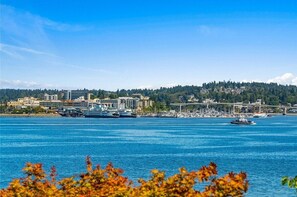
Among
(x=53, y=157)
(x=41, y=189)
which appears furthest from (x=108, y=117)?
(x=41, y=189)

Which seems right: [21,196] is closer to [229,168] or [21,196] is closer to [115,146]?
[229,168]

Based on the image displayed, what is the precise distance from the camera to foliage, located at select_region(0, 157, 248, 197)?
9.23 meters

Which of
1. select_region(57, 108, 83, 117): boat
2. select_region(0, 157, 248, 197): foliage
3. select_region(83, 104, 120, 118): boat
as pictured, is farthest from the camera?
select_region(57, 108, 83, 117): boat

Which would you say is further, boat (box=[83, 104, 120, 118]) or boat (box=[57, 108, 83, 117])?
boat (box=[57, 108, 83, 117])

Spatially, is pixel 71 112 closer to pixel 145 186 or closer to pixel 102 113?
pixel 102 113

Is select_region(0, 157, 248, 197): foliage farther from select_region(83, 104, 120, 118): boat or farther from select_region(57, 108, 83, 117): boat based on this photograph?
select_region(57, 108, 83, 117): boat

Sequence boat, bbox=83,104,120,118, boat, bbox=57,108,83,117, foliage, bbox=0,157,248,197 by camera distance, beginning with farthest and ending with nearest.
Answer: boat, bbox=57,108,83,117 → boat, bbox=83,104,120,118 → foliage, bbox=0,157,248,197

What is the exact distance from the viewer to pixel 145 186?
32.3 ft

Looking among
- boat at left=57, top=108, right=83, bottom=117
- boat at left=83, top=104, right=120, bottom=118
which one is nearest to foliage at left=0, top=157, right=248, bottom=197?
boat at left=83, top=104, right=120, bottom=118

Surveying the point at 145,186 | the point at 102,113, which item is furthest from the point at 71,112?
the point at 145,186

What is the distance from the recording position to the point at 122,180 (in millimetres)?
10523

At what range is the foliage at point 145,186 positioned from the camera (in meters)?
9.23

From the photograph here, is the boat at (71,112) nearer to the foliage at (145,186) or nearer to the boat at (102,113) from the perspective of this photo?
the boat at (102,113)

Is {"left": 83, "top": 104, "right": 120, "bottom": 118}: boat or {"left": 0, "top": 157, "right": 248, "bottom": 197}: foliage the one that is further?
{"left": 83, "top": 104, "right": 120, "bottom": 118}: boat
